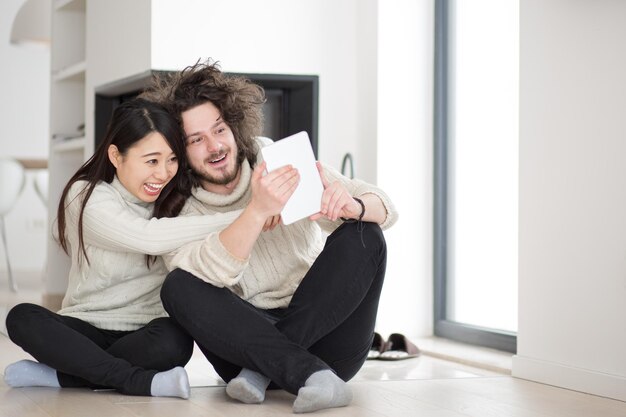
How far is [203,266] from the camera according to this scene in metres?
2.01

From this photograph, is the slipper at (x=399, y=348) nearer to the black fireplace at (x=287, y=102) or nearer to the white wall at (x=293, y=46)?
the white wall at (x=293, y=46)

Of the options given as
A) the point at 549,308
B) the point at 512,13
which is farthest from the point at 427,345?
the point at 512,13

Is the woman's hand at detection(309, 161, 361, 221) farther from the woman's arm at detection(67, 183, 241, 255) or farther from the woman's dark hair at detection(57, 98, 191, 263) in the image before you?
the woman's dark hair at detection(57, 98, 191, 263)

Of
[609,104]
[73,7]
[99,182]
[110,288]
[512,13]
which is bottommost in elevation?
[110,288]

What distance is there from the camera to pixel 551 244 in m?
2.55

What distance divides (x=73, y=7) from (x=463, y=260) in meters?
2.73

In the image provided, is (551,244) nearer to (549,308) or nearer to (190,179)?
(549,308)

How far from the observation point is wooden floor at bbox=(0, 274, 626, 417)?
1.97 metres

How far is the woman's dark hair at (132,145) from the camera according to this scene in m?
2.23

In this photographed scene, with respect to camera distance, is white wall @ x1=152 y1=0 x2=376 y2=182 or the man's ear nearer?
the man's ear

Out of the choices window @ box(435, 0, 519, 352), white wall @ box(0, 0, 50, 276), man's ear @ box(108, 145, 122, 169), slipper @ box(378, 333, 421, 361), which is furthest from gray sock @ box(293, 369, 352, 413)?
white wall @ box(0, 0, 50, 276)

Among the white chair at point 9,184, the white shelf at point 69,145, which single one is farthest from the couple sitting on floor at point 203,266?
the white chair at point 9,184

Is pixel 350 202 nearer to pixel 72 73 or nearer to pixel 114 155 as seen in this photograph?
pixel 114 155

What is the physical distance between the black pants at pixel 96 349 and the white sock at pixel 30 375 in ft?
0.07
